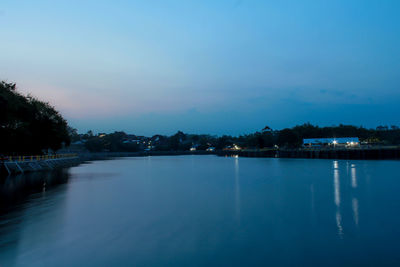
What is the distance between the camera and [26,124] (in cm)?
3422

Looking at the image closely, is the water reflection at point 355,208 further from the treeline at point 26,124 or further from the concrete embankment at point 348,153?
the concrete embankment at point 348,153

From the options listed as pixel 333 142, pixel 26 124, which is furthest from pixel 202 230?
pixel 333 142

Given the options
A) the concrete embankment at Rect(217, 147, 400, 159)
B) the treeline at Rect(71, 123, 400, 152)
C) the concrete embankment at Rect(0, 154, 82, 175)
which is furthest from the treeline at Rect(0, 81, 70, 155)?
the treeline at Rect(71, 123, 400, 152)

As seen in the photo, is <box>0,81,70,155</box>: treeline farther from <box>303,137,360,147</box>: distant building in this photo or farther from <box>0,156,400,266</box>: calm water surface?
<box>303,137,360,147</box>: distant building

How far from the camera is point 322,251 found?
7938mm

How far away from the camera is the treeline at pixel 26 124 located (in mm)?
29534

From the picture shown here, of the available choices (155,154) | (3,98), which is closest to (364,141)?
(155,154)

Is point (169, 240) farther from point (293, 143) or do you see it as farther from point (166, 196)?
point (293, 143)

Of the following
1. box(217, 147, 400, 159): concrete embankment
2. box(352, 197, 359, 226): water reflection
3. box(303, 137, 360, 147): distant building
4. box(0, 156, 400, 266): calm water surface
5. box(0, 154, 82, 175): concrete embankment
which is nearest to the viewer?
box(0, 156, 400, 266): calm water surface

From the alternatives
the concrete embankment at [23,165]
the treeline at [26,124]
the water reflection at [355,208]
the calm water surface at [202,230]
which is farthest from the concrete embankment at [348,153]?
the concrete embankment at [23,165]

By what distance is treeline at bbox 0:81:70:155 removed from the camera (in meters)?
29.5

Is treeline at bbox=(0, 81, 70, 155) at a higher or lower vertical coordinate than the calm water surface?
higher

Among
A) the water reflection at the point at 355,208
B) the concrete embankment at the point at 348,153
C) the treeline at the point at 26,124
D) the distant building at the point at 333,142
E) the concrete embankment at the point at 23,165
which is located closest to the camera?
the water reflection at the point at 355,208

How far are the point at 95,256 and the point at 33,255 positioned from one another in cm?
166
